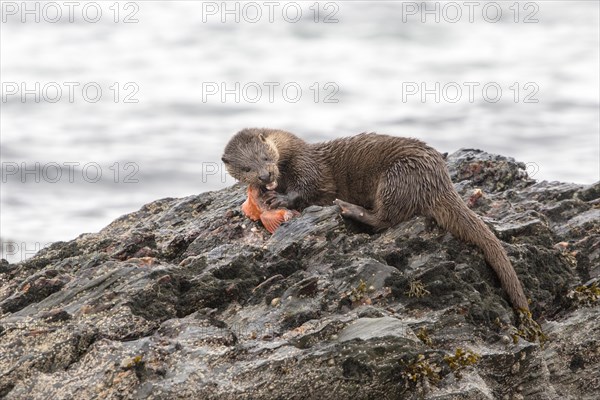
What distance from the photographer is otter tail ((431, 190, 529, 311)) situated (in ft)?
22.6

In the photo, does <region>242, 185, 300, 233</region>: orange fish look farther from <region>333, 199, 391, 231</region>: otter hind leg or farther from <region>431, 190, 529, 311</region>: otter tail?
<region>431, 190, 529, 311</region>: otter tail

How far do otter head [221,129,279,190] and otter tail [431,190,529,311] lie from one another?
1.77 meters

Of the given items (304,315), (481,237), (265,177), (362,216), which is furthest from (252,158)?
(304,315)

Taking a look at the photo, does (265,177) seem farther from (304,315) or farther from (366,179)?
(304,315)

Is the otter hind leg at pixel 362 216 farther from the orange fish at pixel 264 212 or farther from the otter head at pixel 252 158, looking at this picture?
the otter head at pixel 252 158

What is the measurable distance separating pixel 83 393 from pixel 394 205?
3.09 meters

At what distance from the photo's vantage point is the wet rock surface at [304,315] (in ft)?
18.9

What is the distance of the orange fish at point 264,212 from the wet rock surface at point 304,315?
92 millimetres

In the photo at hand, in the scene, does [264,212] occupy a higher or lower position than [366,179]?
lower

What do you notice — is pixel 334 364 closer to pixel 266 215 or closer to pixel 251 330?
pixel 251 330

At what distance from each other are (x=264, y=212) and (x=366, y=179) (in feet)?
3.31

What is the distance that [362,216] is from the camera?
759 centimetres

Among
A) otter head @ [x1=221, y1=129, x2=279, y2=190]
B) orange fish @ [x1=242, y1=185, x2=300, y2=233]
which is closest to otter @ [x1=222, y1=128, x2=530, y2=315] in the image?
otter head @ [x1=221, y1=129, x2=279, y2=190]

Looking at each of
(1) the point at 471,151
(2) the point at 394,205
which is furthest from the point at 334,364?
(1) the point at 471,151
